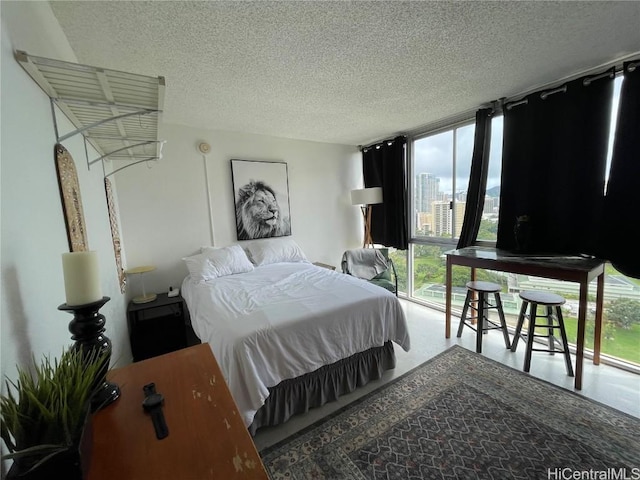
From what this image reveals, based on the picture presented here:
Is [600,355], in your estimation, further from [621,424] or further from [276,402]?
[276,402]

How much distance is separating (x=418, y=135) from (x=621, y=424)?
3233 mm

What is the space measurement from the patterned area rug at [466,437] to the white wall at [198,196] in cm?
235

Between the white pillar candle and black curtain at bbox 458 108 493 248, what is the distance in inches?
124

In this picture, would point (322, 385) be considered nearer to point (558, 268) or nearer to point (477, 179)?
point (558, 268)

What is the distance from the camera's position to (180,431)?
2.25 feet

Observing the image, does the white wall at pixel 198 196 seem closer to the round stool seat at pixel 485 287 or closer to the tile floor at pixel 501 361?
the tile floor at pixel 501 361

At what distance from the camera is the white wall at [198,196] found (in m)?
2.83

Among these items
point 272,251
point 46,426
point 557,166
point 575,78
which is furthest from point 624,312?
point 46,426

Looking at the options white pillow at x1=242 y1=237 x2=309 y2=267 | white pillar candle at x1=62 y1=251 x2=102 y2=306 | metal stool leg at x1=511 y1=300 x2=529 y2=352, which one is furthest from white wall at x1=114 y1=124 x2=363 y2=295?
metal stool leg at x1=511 y1=300 x2=529 y2=352

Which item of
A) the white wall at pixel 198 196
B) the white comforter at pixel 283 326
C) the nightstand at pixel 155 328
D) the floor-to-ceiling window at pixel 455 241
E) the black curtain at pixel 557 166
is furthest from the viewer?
the white wall at pixel 198 196

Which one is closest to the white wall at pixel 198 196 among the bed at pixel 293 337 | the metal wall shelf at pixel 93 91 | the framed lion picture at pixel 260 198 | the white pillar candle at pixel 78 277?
the framed lion picture at pixel 260 198

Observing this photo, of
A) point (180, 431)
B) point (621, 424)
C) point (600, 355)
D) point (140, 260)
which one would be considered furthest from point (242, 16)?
point (600, 355)

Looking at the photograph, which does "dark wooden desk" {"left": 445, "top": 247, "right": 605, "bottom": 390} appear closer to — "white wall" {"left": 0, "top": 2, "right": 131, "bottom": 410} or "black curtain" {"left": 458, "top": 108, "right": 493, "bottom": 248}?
"black curtain" {"left": 458, "top": 108, "right": 493, "bottom": 248}

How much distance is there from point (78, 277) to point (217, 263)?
2106mm
